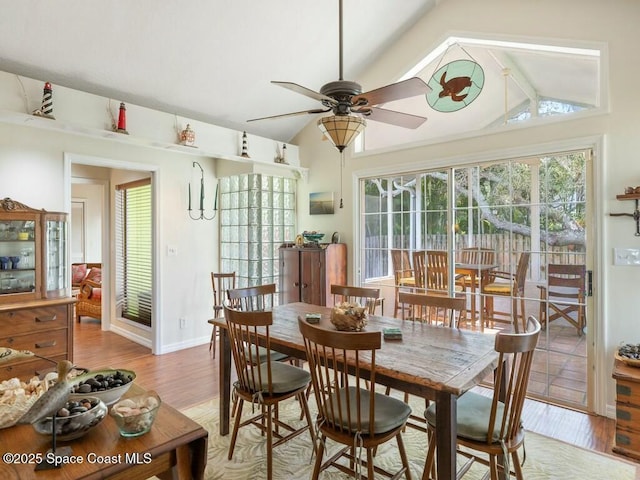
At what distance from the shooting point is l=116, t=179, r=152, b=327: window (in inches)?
198

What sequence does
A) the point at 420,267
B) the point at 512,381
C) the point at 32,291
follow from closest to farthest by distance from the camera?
the point at 512,381, the point at 32,291, the point at 420,267

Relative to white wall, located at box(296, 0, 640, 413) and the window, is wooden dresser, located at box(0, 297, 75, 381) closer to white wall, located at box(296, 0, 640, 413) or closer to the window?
the window

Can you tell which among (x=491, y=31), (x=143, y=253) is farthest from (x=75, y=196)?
(x=491, y=31)

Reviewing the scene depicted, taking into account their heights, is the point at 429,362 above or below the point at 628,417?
above

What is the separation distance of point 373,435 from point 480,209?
260 cm

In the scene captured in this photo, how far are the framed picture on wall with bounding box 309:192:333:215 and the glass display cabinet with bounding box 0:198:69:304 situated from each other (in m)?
2.76

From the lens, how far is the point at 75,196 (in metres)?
8.20

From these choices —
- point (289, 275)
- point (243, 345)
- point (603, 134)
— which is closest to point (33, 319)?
point (243, 345)

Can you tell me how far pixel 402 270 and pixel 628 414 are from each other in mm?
2252

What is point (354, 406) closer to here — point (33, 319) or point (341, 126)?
point (341, 126)

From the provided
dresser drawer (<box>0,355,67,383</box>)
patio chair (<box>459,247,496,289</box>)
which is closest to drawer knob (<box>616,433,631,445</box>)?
patio chair (<box>459,247,496,289</box>)

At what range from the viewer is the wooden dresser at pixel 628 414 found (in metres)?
2.47

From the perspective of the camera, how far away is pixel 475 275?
375 cm

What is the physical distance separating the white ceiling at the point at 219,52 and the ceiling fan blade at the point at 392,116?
1.46 meters
